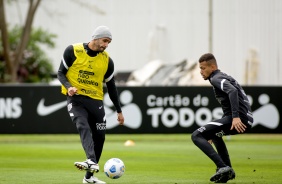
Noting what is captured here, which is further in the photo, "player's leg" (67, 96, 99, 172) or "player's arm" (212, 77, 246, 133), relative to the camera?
"player's arm" (212, 77, 246, 133)

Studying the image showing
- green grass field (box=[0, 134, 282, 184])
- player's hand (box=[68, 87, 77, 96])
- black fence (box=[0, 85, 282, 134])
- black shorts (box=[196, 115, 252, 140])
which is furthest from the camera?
black fence (box=[0, 85, 282, 134])

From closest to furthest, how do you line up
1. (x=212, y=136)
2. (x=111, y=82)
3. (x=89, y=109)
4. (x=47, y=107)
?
(x=89, y=109), (x=212, y=136), (x=111, y=82), (x=47, y=107)

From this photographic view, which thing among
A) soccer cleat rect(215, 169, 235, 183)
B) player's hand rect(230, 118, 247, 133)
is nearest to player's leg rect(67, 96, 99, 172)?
soccer cleat rect(215, 169, 235, 183)

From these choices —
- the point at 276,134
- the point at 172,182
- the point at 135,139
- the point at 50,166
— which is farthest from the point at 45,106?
the point at 172,182

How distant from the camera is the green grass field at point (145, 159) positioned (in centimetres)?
1456

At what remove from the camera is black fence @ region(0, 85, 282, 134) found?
26.6 metres

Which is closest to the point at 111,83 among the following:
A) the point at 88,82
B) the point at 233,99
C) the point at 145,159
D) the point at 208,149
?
the point at 88,82

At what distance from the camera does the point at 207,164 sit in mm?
17609

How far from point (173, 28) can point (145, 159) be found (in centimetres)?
2842

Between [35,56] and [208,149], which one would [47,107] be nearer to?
[208,149]

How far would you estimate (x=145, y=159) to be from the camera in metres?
19.1

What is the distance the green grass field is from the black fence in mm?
406

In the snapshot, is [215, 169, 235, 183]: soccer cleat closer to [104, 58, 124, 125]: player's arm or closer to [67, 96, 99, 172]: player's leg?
[104, 58, 124, 125]: player's arm

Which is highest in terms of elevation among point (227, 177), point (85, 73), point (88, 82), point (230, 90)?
point (85, 73)
